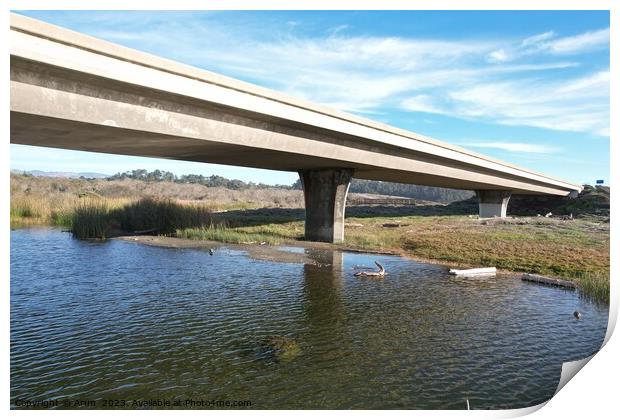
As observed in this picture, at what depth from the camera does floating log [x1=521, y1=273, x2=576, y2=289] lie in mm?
18953

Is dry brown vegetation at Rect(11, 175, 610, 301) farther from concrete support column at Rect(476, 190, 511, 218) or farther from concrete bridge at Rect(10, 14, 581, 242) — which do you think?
concrete support column at Rect(476, 190, 511, 218)

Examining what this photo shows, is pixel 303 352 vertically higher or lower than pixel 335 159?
lower

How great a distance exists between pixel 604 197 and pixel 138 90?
7360 cm

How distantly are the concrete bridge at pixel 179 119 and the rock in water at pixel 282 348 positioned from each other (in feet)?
31.4

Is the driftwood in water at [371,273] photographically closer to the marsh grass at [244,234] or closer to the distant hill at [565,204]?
the marsh grass at [244,234]

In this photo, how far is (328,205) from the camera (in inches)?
1225

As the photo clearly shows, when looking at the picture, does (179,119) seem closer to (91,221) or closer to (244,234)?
(244,234)

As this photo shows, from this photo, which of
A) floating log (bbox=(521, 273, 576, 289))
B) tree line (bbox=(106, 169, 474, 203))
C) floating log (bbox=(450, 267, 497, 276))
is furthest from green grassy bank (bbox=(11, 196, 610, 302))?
tree line (bbox=(106, 169, 474, 203))

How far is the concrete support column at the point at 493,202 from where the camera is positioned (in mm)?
59638

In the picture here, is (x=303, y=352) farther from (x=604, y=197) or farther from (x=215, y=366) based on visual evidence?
(x=604, y=197)

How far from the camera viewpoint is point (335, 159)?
26219 mm

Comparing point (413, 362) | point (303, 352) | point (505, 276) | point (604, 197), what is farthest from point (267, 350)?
point (604, 197)

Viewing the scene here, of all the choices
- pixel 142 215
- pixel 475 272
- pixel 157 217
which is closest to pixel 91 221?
pixel 142 215
